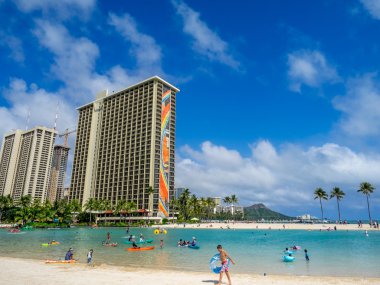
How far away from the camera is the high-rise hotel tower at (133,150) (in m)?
160

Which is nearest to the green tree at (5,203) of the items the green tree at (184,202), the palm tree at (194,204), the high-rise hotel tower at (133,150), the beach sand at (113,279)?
the high-rise hotel tower at (133,150)

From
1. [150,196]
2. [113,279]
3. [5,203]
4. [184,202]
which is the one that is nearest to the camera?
[113,279]

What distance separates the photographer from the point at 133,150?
562 ft

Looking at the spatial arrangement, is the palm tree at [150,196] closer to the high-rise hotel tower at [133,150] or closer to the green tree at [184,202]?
the high-rise hotel tower at [133,150]

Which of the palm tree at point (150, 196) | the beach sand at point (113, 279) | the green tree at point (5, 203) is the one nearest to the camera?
the beach sand at point (113, 279)

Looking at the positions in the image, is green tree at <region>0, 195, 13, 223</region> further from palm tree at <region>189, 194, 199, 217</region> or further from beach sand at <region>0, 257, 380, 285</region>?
beach sand at <region>0, 257, 380, 285</region>

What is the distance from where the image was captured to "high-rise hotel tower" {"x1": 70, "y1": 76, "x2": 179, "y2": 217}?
523 ft

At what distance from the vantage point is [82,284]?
17.4 meters

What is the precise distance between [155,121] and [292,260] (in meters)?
138

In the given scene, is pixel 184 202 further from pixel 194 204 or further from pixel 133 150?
pixel 133 150

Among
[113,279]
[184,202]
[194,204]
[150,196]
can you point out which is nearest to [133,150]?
[150,196]

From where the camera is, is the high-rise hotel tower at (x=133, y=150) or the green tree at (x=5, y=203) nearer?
the green tree at (x=5, y=203)

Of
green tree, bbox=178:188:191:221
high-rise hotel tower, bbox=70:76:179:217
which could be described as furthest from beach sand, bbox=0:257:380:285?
green tree, bbox=178:188:191:221

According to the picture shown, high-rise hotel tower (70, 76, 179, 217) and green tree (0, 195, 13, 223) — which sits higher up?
high-rise hotel tower (70, 76, 179, 217)
